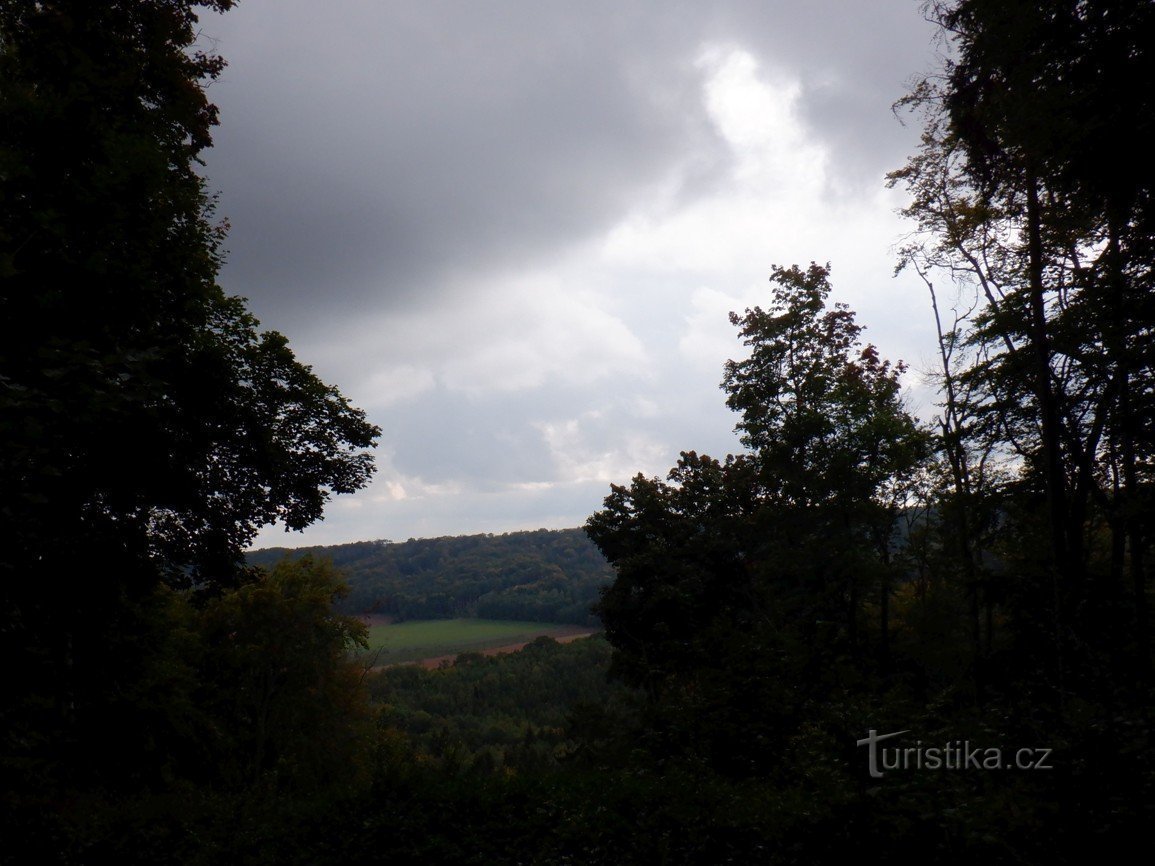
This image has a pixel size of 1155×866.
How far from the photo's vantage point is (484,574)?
105750 mm

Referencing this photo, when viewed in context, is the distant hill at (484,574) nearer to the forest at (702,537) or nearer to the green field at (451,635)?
the green field at (451,635)

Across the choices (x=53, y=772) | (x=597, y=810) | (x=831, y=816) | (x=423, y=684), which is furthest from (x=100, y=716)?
(x=423, y=684)

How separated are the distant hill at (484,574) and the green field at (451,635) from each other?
4.57 feet

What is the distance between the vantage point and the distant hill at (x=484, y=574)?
92.2 meters

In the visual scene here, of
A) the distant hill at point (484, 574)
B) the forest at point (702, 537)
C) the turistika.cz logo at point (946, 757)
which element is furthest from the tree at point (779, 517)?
the distant hill at point (484, 574)

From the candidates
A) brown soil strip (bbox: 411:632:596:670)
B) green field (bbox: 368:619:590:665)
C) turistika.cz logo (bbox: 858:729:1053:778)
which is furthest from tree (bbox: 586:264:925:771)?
green field (bbox: 368:619:590:665)

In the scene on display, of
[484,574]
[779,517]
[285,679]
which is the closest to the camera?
[779,517]

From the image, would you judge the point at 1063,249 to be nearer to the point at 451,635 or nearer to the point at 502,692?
the point at 502,692

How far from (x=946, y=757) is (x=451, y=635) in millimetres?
Answer: 95679

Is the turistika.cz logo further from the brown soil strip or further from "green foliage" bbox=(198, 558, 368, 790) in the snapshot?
the brown soil strip

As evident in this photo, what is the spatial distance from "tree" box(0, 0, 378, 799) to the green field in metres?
A: 79.0

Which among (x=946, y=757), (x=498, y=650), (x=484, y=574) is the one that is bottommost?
(x=498, y=650)

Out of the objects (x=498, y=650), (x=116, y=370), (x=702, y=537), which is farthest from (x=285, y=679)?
(x=498, y=650)

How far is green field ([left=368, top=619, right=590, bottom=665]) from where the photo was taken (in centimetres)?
8950
